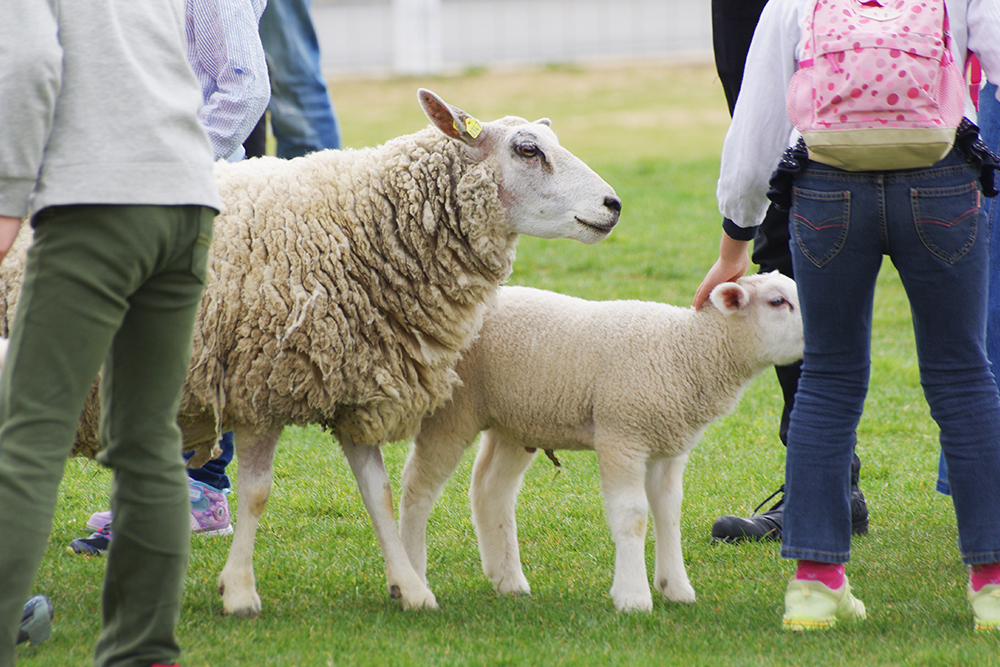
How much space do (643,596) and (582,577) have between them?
45 centimetres

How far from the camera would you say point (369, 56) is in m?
35.5

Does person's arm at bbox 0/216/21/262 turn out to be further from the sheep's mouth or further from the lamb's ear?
the sheep's mouth

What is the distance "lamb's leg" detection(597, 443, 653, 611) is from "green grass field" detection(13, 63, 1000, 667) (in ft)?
0.30

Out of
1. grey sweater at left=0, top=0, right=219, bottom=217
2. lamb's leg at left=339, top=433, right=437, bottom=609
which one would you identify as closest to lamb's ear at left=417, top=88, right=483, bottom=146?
lamb's leg at left=339, top=433, right=437, bottom=609

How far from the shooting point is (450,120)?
3.46 m

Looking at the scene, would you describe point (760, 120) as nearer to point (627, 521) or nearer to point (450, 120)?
point (450, 120)

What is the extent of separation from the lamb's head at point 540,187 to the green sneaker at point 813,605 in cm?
121

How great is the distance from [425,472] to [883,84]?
73.0 inches

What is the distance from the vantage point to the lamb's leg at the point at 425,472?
363 cm

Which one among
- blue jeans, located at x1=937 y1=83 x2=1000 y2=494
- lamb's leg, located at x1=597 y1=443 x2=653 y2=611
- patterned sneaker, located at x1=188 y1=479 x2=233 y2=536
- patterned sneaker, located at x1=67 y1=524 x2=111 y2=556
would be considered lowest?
patterned sneaker, located at x1=188 y1=479 x2=233 y2=536

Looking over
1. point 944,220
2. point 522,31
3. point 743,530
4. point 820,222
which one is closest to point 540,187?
point 820,222

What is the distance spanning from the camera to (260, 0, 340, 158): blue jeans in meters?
5.23

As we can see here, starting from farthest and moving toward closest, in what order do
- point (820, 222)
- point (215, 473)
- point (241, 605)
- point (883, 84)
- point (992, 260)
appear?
1. point (215, 473)
2. point (992, 260)
3. point (241, 605)
4. point (820, 222)
5. point (883, 84)

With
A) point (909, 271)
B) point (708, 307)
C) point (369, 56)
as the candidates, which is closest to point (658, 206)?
point (708, 307)
